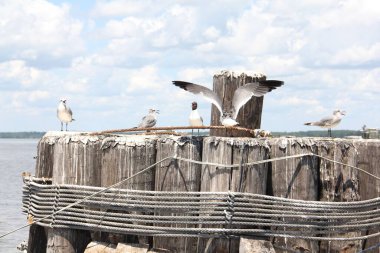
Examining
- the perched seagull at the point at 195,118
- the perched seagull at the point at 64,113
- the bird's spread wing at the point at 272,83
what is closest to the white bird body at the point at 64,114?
the perched seagull at the point at 64,113

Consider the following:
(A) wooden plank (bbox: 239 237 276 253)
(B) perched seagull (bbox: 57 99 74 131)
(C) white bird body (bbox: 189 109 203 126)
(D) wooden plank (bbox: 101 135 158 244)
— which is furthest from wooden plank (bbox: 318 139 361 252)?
(B) perched seagull (bbox: 57 99 74 131)

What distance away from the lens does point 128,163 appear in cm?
852

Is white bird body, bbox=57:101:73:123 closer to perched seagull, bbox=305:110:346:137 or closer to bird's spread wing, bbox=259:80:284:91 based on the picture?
perched seagull, bbox=305:110:346:137

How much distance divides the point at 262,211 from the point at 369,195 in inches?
50.7

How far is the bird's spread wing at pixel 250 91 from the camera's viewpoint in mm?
9133

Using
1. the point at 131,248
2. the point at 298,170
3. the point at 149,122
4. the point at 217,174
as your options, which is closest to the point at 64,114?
the point at 149,122

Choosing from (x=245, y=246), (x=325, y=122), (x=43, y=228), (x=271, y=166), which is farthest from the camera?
(x=325, y=122)

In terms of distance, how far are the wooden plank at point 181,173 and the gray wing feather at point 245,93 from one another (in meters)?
1.10

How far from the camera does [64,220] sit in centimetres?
876

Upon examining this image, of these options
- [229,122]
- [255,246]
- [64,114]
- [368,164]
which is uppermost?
[64,114]

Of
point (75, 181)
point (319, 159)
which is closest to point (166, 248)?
point (75, 181)

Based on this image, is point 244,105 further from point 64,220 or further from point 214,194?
point 64,220

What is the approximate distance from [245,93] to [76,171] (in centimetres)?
224

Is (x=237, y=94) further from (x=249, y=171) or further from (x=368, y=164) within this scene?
(x=368, y=164)
